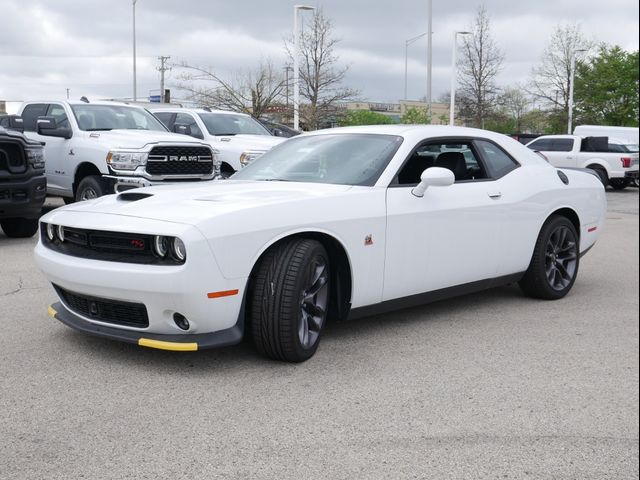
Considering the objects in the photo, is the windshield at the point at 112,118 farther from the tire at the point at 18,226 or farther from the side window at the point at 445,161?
the side window at the point at 445,161

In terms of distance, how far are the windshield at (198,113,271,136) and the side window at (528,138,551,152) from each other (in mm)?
11434

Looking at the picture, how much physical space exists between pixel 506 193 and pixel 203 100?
773 inches

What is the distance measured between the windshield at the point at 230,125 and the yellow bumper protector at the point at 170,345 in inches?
381

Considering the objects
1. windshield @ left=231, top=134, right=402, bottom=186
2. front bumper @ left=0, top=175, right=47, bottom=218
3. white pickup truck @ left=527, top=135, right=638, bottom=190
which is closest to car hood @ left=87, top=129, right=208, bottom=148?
front bumper @ left=0, top=175, right=47, bottom=218

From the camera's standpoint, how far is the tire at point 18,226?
9.66m

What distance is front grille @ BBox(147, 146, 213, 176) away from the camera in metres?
10.2

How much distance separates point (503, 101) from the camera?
116ft

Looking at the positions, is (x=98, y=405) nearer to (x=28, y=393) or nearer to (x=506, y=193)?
(x=28, y=393)

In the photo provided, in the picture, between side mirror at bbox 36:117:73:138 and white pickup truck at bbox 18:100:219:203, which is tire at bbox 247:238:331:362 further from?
side mirror at bbox 36:117:73:138

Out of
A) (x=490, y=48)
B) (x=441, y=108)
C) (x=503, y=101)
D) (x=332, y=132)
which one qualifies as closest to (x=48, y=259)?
(x=332, y=132)

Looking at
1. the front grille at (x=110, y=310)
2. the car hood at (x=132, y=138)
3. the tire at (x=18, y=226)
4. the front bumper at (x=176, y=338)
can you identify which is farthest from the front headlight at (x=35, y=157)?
the front bumper at (x=176, y=338)

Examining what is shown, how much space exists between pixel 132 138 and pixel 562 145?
611 inches

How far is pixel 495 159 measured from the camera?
589cm

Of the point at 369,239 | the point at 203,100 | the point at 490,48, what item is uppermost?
the point at 490,48
